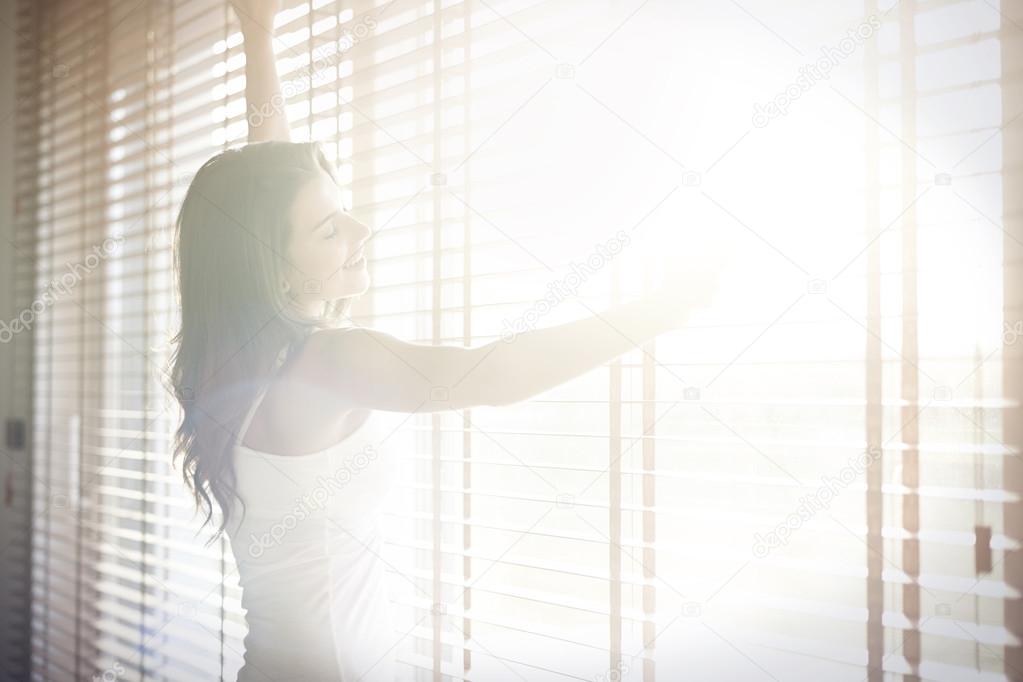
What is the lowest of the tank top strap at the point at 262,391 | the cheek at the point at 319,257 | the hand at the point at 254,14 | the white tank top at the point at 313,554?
the white tank top at the point at 313,554

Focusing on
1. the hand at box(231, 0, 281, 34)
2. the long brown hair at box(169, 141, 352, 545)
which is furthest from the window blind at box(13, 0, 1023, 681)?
the long brown hair at box(169, 141, 352, 545)

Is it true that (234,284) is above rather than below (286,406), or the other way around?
above

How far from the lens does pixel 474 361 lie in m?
0.76

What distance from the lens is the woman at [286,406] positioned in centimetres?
88

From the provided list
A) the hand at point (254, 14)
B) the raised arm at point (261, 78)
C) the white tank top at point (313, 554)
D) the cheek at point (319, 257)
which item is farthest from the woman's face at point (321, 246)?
the hand at point (254, 14)

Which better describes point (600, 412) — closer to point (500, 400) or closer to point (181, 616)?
point (500, 400)

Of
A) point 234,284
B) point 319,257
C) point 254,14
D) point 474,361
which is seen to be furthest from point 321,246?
point 254,14

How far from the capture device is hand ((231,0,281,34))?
1141 millimetres

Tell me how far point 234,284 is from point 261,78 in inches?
15.5

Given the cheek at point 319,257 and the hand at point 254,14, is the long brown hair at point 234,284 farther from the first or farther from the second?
the hand at point 254,14

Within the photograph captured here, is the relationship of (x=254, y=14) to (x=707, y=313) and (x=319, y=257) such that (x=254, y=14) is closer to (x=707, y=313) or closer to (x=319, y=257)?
(x=319, y=257)

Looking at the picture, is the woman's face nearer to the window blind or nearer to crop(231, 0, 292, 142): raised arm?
the window blind

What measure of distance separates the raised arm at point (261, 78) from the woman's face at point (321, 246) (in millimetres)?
251

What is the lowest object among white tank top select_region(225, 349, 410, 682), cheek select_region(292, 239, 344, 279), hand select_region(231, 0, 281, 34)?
white tank top select_region(225, 349, 410, 682)
